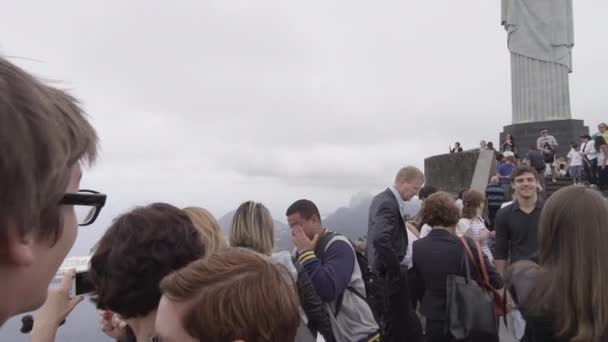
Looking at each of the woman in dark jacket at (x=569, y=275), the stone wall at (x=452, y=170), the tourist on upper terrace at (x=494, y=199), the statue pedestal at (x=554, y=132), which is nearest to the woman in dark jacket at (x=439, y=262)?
the woman in dark jacket at (x=569, y=275)

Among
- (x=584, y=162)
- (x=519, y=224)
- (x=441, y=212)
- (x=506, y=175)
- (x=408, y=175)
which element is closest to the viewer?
(x=441, y=212)

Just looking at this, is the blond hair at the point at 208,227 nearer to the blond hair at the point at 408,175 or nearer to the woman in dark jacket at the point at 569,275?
the woman in dark jacket at the point at 569,275

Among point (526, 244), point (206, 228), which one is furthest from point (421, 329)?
point (206, 228)

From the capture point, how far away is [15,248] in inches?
30.5

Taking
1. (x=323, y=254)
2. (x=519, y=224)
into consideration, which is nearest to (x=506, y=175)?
(x=519, y=224)

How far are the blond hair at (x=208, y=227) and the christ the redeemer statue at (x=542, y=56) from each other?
59.7ft

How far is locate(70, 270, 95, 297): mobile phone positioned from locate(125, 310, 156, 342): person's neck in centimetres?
25

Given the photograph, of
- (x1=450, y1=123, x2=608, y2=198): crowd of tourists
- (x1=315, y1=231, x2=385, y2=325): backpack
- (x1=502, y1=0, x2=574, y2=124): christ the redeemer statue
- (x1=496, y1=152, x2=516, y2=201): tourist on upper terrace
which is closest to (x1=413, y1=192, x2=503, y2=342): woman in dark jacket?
(x1=315, y1=231, x2=385, y2=325): backpack

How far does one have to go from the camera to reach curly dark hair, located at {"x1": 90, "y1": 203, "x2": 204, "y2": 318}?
1836 mm

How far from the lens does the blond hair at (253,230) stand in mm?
3328

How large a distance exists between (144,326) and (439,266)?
2640mm

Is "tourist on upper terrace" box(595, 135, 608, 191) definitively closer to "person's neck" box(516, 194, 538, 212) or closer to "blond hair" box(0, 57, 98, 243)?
"person's neck" box(516, 194, 538, 212)

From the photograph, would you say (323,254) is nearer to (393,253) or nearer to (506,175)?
(393,253)

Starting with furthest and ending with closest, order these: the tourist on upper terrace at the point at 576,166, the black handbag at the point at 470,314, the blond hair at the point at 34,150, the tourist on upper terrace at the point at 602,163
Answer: the tourist on upper terrace at the point at 576,166
the tourist on upper terrace at the point at 602,163
the black handbag at the point at 470,314
the blond hair at the point at 34,150
